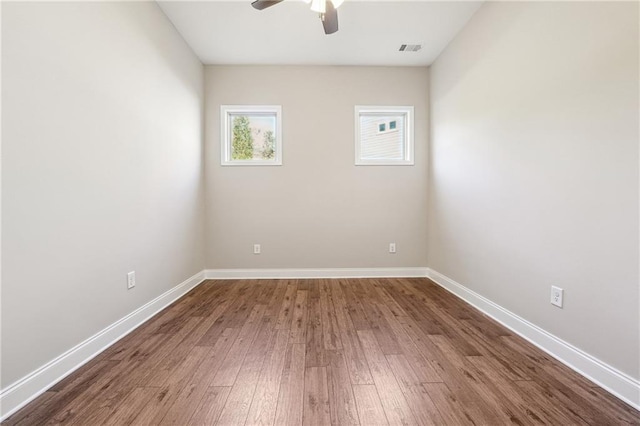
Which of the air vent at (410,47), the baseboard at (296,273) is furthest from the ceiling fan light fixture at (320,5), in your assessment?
the baseboard at (296,273)

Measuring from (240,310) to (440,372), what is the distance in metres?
1.76

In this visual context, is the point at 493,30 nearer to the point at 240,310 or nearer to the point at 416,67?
the point at 416,67

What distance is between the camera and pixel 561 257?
5.65 feet

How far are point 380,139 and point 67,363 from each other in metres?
3.73

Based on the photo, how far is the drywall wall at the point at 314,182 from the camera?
3.58m

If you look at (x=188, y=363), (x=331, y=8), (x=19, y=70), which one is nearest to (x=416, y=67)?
(x=331, y=8)

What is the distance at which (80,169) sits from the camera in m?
1.65

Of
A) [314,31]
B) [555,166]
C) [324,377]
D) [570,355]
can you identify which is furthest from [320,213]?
[570,355]

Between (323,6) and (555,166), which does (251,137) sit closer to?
(323,6)

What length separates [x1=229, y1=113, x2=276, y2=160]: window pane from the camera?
371 centimetres

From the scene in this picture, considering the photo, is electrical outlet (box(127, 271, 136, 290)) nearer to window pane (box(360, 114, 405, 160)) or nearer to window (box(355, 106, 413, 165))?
window (box(355, 106, 413, 165))

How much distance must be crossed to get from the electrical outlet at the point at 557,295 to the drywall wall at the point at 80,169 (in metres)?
3.06

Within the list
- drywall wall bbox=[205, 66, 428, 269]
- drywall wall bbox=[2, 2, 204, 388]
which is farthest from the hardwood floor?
drywall wall bbox=[205, 66, 428, 269]

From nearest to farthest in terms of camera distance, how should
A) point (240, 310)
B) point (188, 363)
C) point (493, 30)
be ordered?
point (188, 363) < point (493, 30) < point (240, 310)
